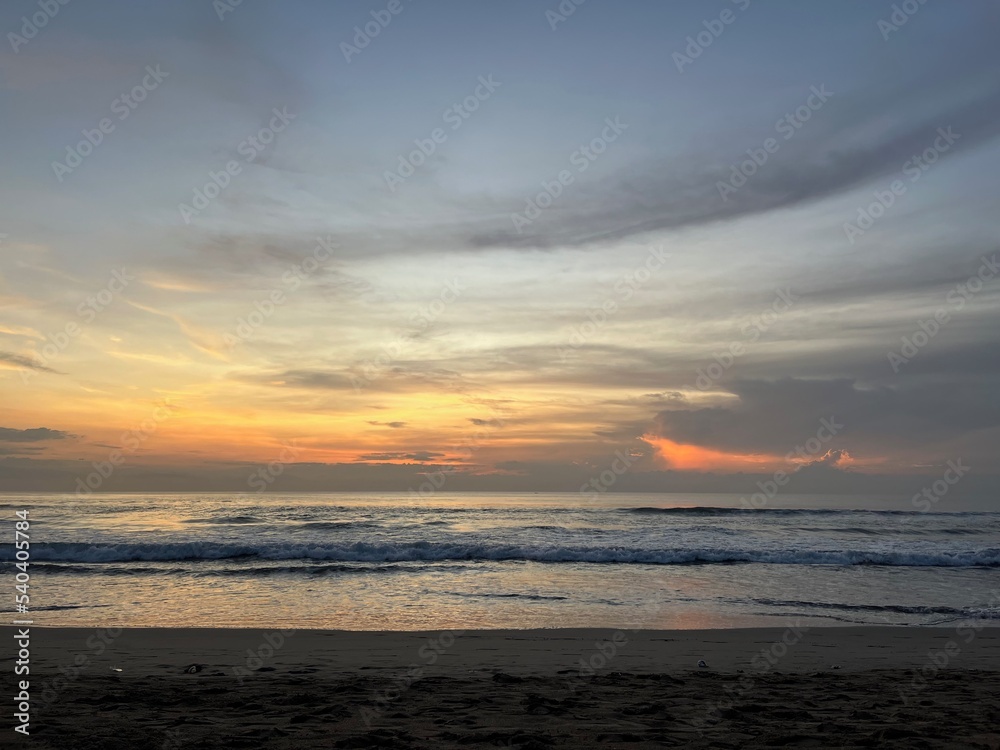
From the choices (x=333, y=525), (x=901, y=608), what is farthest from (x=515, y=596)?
(x=333, y=525)

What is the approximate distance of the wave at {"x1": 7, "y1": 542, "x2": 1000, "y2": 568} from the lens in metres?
25.9

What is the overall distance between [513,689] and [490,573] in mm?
14651

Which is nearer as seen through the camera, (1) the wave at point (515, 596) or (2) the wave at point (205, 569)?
(1) the wave at point (515, 596)

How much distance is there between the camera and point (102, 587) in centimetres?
1855

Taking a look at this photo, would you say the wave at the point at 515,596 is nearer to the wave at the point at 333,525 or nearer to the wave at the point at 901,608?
the wave at the point at 901,608

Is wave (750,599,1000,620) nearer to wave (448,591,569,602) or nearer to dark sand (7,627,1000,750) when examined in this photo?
dark sand (7,627,1000,750)

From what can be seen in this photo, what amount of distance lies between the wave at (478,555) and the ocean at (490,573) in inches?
4.4

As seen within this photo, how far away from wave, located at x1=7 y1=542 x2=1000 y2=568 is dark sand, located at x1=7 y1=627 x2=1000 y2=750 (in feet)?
45.5

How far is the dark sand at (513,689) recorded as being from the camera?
6.17 m

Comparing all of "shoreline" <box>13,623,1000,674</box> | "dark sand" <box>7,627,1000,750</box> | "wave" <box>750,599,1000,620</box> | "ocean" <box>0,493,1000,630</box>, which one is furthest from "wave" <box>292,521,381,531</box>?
"wave" <box>750,599,1000,620</box>

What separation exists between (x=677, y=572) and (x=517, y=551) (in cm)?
718

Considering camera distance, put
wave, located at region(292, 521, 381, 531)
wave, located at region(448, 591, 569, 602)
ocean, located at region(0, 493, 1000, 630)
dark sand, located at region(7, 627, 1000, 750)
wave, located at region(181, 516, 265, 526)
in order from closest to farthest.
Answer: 1. dark sand, located at region(7, 627, 1000, 750)
2. ocean, located at region(0, 493, 1000, 630)
3. wave, located at region(448, 591, 569, 602)
4. wave, located at region(292, 521, 381, 531)
5. wave, located at region(181, 516, 265, 526)

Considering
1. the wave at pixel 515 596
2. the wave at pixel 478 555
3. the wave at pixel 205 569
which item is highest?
the wave at pixel 515 596

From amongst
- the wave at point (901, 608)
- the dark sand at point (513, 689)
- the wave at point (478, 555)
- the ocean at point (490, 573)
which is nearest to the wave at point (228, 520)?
the ocean at point (490, 573)
